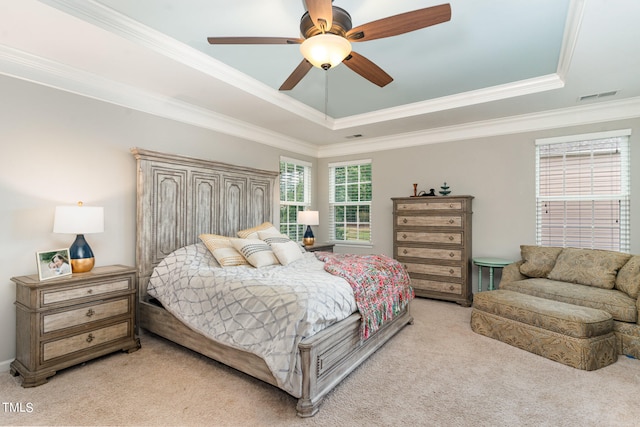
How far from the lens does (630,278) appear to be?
310cm

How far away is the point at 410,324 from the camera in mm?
3635

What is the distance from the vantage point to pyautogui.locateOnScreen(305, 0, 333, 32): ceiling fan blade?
67.8 inches

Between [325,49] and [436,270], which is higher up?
[325,49]

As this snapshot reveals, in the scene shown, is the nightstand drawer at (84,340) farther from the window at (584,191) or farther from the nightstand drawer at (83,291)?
the window at (584,191)

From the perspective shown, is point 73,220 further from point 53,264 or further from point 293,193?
point 293,193

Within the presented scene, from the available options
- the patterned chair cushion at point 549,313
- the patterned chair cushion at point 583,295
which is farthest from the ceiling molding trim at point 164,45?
the patterned chair cushion at point 583,295

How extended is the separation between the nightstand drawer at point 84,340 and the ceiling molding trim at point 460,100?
12.4 ft

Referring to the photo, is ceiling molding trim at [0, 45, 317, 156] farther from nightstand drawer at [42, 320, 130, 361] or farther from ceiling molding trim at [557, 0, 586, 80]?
ceiling molding trim at [557, 0, 586, 80]

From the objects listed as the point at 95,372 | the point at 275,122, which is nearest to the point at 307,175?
the point at 275,122

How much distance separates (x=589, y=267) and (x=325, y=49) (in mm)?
3696

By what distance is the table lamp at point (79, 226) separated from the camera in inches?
102

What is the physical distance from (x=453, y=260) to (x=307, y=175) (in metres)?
2.98

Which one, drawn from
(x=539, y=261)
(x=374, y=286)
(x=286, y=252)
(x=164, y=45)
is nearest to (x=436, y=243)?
(x=539, y=261)

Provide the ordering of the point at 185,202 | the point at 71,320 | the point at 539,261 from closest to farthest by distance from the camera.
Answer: the point at 71,320 < the point at 185,202 < the point at 539,261
